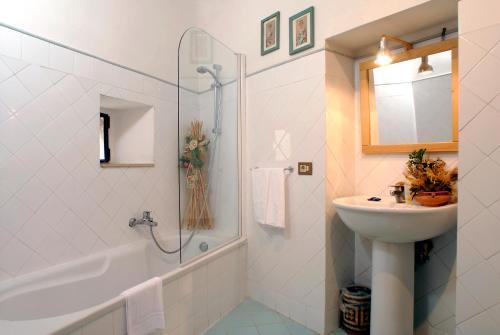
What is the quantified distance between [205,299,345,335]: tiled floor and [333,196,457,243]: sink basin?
2.83ft

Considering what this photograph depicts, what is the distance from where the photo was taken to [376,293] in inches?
62.4

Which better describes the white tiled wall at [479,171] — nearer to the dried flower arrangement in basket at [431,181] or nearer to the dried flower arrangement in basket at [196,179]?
the dried flower arrangement in basket at [431,181]

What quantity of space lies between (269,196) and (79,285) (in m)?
1.33

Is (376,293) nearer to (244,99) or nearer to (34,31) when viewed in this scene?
(244,99)

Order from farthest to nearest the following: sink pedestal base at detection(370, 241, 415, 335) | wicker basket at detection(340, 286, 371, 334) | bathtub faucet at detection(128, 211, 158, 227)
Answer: bathtub faucet at detection(128, 211, 158, 227), wicker basket at detection(340, 286, 371, 334), sink pedestal base at detection(370, 241, 415, 335)

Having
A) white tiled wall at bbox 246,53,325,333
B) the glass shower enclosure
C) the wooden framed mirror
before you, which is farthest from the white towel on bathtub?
the wooden framed mirror

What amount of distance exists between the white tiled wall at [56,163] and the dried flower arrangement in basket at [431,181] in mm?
1892

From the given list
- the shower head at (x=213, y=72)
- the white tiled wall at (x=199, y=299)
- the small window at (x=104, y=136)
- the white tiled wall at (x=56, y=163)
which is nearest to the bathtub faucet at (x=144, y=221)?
the white tiled wall at (x=56, y=163)

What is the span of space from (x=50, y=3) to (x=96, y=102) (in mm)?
603

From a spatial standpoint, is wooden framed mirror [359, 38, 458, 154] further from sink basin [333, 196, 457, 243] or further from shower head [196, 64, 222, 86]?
shower head [196, 64, 222, 86]

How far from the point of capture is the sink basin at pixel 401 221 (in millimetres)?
1309

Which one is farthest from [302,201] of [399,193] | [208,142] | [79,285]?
[79,285]

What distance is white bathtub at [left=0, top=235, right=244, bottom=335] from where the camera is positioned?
3.82 ft

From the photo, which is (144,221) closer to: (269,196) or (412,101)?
(269,196)
